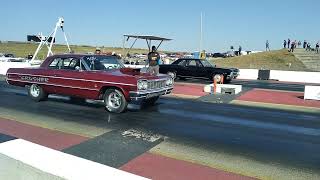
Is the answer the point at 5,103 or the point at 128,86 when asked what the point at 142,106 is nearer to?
the point at 128,86

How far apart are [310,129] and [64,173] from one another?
276 inches

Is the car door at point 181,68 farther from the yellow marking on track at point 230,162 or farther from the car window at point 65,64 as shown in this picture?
the yellow marking on track at point 230,162

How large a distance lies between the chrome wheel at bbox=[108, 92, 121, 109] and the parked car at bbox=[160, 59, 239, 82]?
11.5m

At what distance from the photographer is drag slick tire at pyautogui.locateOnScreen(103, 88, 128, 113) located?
10031mm

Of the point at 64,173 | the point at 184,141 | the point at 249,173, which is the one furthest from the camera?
the point at 184,141

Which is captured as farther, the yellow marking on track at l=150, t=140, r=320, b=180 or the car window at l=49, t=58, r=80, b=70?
the car window at l=49, t=58, r=80, b=70

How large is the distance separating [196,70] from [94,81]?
1259 centimetres

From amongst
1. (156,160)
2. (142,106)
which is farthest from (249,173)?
(142,106)

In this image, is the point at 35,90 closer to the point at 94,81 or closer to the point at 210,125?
the point at 94,81

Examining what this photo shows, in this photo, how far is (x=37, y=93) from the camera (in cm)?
1197

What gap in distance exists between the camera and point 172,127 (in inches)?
329

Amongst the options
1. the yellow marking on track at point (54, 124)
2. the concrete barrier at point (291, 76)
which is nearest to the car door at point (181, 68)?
the concrete barrier at point (291, 76)

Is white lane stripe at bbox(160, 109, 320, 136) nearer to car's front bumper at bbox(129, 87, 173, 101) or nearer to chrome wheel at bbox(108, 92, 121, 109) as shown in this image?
car's front bumper at bbox(129, 87, 173, 101)

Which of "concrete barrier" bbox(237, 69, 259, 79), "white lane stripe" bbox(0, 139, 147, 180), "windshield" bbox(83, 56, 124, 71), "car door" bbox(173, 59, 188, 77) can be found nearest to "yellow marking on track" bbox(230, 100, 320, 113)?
"windshield" bbox(83, 56, 124, 71)
